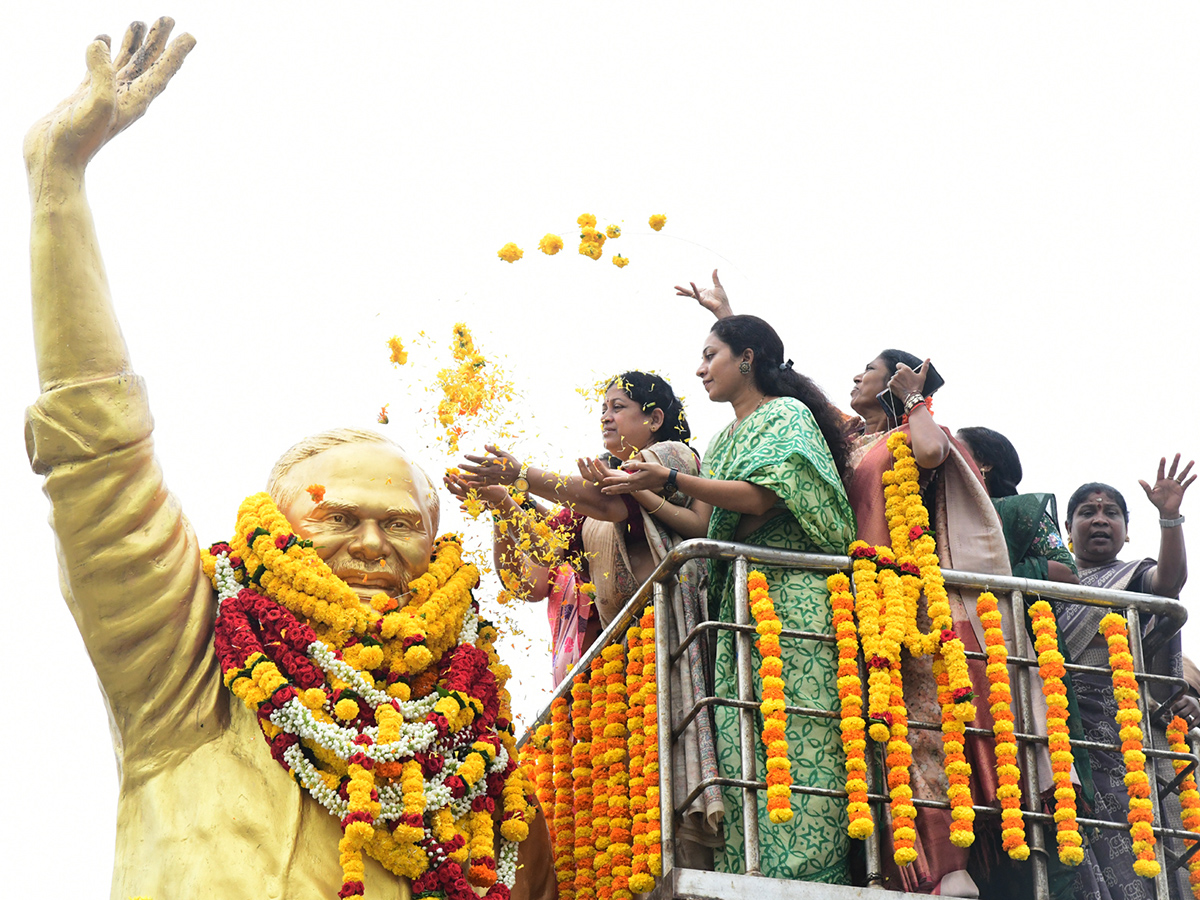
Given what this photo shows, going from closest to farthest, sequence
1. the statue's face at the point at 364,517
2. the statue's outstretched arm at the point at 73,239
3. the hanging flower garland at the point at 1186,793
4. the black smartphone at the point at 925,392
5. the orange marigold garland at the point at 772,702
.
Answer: the statue's outstretched arm at the point at 73,239 → the orange marigold garland at the point at 772,702 → the statue's face at the point at 364,517 → the hanging flower garland at the point at 1186,793 → the black smartphone at the point at 925,392

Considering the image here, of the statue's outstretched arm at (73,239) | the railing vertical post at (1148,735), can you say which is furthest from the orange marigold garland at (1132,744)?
the statue's outstretched arm at (73,239)

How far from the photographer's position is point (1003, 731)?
7.71m

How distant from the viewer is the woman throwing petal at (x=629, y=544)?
7.73 meters

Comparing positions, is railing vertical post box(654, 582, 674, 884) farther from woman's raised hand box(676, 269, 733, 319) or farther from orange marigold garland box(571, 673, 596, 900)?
woman's raised hand box(676, 269, 733, 319)

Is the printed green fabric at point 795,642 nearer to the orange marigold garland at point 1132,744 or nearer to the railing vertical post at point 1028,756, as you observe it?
the railing vertical post at point 1028,756

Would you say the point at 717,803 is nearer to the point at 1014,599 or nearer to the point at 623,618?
the point at 623,618

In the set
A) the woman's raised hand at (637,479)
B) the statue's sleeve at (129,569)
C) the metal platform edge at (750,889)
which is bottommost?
the metal platform edge at (750,889)

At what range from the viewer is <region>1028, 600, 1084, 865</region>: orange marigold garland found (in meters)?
7.57

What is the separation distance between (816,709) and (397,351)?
2465mm

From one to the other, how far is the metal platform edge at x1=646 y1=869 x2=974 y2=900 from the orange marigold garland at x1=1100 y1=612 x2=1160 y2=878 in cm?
114

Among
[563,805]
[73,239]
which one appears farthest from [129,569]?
[563,805]

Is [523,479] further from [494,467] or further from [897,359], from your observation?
[897,359]

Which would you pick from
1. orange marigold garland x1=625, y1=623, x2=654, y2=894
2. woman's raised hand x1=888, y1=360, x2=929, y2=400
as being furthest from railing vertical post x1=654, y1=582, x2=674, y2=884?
woman's raised hand x1=888, y1=360, x2=929, y2=400

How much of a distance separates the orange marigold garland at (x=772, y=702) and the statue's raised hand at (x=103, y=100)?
3.22 metres
